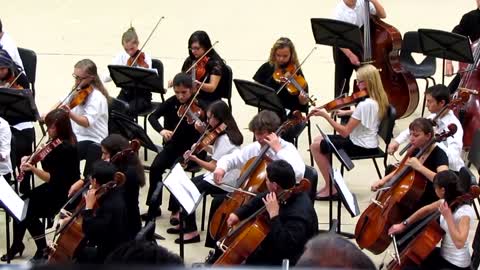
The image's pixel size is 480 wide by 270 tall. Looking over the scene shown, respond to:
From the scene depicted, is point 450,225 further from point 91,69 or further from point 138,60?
point 138,60

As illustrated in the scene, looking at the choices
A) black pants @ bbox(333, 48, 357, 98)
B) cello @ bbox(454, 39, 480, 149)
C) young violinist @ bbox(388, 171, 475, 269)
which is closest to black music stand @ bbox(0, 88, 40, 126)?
young violinist @ bbox(388, 171, 475, 269)

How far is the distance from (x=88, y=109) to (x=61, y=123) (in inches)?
37.0

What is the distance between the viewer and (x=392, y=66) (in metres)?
8.62

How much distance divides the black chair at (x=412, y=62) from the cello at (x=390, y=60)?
411 mm

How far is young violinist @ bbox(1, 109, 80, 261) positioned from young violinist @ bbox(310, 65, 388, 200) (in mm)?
1964

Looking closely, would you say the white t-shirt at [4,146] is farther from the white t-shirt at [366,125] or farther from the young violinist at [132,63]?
the white t-shirt at [366,125]

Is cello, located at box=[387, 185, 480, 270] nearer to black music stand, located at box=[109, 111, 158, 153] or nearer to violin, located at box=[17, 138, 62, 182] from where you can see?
black music stand, located at box=[109, 111, 158, 153]

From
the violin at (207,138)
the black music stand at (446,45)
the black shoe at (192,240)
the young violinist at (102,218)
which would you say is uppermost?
the black music stand at (446,45)

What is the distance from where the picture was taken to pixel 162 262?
3.80 meters

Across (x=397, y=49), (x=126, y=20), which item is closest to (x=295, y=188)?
(x=397, y=49)

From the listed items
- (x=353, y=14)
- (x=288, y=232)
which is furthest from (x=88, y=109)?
(x=353, y=14)

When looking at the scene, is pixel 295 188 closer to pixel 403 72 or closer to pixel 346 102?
pixel 346 102

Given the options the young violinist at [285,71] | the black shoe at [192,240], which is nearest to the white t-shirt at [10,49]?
the young violinist at [285,71]

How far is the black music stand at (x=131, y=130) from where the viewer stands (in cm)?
689
